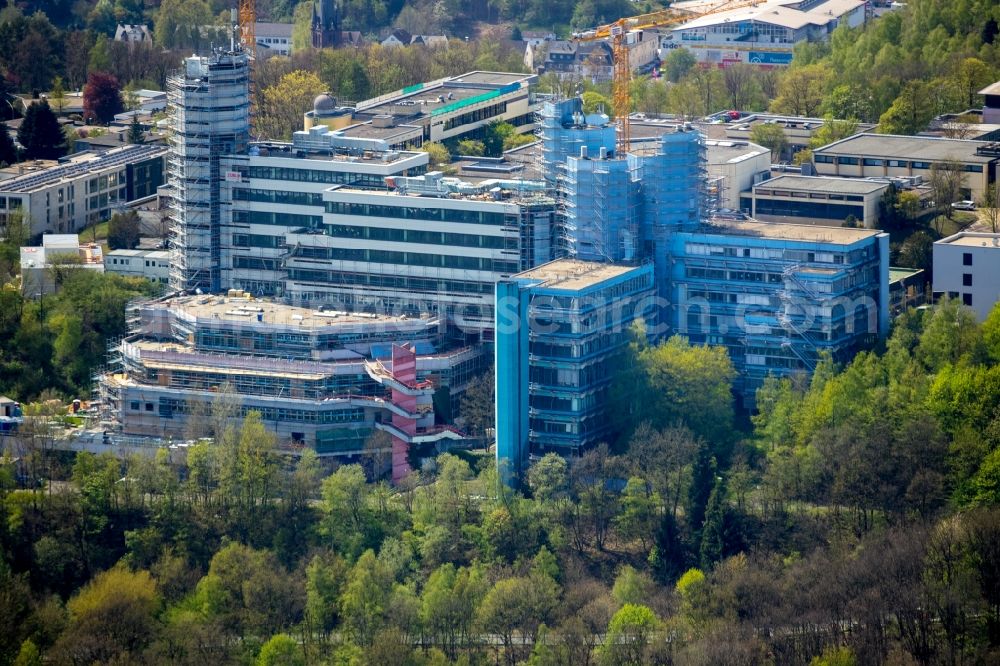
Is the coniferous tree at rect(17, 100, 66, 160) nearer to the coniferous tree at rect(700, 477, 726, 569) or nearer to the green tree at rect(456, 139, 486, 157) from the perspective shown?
the green tree at rect(456, 139, 486, 157)

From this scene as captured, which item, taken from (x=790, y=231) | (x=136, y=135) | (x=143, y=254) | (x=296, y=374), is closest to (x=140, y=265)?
(x=143, y=254)

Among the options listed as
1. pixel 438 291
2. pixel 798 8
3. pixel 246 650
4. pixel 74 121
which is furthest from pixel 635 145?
pixel 798 8

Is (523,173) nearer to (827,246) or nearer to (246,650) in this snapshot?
(827,246)

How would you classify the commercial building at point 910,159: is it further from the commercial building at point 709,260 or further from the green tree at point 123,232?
the green tree at point 123,232

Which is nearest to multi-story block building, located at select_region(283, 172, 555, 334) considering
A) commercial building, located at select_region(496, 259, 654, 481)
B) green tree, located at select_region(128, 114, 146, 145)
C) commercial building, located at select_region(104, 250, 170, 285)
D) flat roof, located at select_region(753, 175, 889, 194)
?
commercial building, located at select_region(496, 259, 654, 481)

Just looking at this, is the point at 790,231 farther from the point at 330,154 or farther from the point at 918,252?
the point at 330,154

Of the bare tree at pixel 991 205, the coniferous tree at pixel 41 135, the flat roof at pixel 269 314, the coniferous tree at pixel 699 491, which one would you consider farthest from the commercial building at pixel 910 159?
the coniferous tree at pixel 41 135
